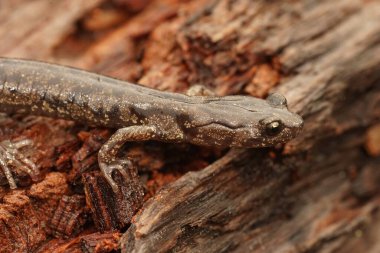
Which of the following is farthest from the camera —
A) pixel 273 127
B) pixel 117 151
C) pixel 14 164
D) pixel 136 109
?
pixel 136 109

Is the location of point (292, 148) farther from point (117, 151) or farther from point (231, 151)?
point (117, 151)

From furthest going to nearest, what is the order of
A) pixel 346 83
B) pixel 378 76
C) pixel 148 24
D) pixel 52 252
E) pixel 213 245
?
pixel 148 24
pixel 378 76
pixel 346 83
pixel 213 245
pixel 52 252

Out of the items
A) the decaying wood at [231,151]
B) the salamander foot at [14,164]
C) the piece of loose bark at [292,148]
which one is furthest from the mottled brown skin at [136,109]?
the salamander foot at [14,164]

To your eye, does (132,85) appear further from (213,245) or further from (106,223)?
(213,245)

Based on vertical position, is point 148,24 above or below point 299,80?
above

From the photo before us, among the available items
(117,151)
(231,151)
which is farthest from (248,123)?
(117,151)

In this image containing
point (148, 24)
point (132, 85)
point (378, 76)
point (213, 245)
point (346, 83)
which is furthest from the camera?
point (148, 24)

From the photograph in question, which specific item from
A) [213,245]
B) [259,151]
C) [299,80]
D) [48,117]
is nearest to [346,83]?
[299,80]
